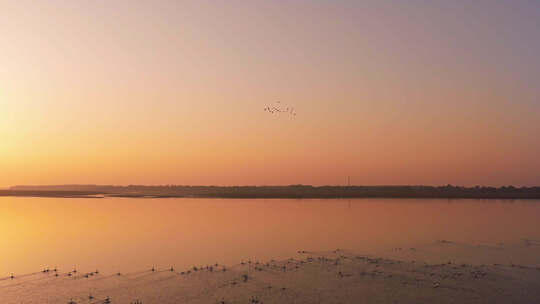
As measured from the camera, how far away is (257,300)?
1816 centimetres

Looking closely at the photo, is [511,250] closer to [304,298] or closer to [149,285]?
[304,298]

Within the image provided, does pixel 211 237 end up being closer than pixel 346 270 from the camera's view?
No

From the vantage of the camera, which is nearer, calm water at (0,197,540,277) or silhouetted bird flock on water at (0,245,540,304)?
silhouetted bird flock on water at (0,245,540,304)

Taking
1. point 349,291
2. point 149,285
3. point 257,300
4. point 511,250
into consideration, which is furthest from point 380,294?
point 511,250

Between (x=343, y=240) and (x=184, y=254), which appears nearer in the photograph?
(x=184, y=254)

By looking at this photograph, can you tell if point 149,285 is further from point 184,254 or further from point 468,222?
point 468,222

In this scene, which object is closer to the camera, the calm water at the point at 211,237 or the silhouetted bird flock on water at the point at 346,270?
the silhouetted bird flock on water at the point at 346,270

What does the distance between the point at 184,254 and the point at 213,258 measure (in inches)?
96.3

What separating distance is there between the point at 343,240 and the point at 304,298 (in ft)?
57.2

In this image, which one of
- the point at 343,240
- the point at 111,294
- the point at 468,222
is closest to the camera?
the point at 111,294

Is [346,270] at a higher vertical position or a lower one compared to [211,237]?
lower

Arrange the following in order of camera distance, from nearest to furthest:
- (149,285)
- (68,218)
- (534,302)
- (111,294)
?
(534,302) < (111,294) < (149,285) < (68,218)

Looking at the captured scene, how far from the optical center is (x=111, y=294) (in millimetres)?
18984

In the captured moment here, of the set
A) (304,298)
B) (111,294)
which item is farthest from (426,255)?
(111,294)
